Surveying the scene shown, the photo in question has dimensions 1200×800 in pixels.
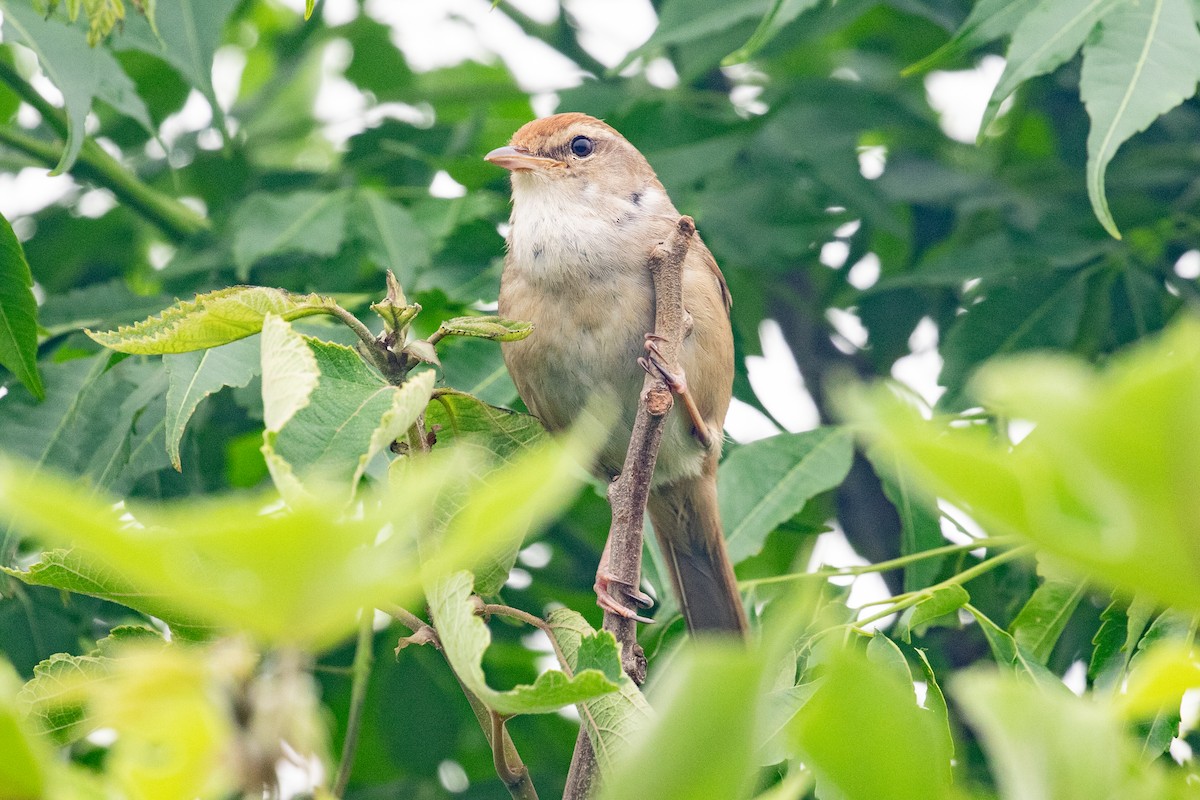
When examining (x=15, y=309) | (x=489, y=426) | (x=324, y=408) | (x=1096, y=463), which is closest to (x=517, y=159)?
(x=15, y=309)

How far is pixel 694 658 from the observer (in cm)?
54

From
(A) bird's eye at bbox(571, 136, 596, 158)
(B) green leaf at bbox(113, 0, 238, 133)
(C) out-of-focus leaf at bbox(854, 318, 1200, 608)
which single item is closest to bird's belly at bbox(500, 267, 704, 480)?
(A) bird's eye at bbox(571, 136, 596, 158)

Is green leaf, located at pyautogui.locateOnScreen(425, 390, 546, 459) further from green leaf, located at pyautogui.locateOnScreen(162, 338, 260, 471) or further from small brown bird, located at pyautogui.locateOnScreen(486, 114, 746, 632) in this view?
small brown bird, located at pyautogui.locateOnScreen(486, 114, 746, 632)

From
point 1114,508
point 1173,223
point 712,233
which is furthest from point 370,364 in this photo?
point 1173,223

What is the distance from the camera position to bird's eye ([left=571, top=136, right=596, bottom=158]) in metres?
3.24

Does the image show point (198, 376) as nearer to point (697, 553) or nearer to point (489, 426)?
point (489, 426)

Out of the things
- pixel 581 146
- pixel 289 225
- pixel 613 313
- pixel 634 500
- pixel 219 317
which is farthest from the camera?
pixel 581 146

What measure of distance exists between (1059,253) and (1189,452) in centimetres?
234

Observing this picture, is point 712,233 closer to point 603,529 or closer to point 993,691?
point 603,529

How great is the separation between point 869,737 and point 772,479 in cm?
176

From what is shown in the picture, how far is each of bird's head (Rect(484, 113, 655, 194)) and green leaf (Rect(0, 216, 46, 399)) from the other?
1.41 meters

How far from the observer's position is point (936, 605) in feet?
5.84

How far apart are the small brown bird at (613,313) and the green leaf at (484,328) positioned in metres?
1.20

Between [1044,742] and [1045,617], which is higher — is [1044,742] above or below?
above
